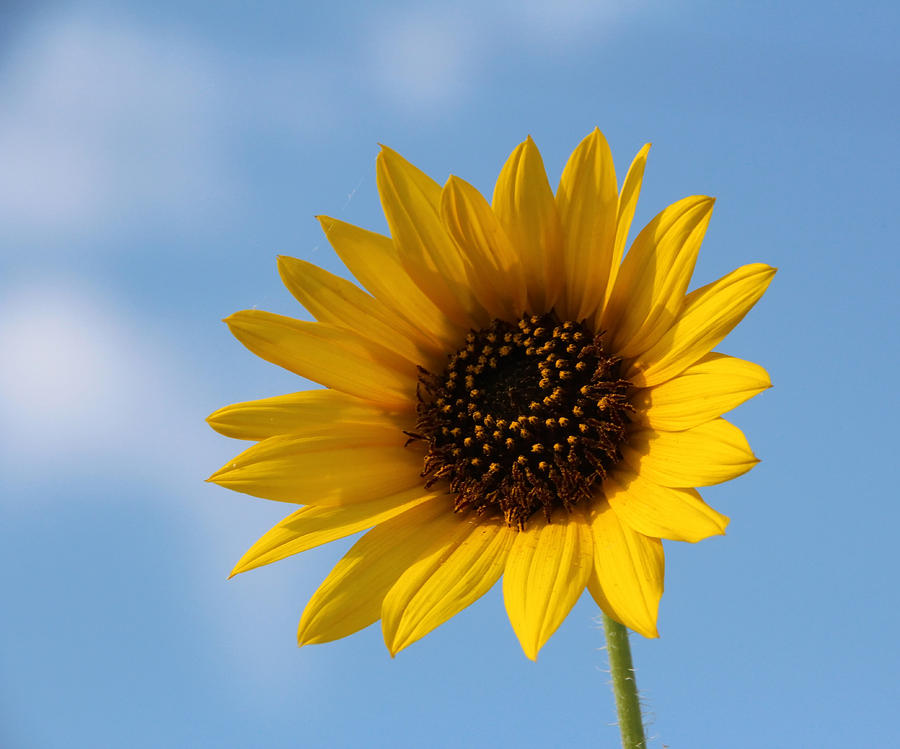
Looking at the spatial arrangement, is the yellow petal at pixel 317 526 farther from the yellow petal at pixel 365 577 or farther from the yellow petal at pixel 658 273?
the yellow petal at pixel 658 273

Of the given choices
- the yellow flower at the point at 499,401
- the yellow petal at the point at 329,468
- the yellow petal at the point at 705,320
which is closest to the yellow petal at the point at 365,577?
the yellow flower at the point at 499,401

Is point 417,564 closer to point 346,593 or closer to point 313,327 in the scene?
point 346,593

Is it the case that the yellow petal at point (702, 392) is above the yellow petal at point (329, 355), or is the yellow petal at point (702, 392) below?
below

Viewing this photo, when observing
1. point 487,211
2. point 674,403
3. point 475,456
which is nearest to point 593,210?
point 487,211

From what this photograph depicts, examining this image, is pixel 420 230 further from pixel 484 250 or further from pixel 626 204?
pixel 626 204

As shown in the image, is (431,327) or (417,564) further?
(431,327)
